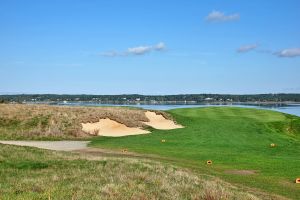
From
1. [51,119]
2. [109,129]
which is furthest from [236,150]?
[51,119]

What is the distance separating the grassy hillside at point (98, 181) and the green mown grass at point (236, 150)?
2.64 metres

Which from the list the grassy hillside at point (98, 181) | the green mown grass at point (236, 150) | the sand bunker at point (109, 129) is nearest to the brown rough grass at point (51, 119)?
the sand bunker at point (109, 129)

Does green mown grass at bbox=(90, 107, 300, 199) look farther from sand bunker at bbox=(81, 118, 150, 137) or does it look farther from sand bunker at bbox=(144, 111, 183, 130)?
sand bunker at bbox=(81, 118, 150, 137)

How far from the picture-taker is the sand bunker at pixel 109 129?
45.2 m

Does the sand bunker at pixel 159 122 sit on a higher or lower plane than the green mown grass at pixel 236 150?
higher

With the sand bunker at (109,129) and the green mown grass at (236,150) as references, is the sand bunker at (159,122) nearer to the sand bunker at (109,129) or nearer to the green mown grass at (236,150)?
the green mown grass at (236,150)

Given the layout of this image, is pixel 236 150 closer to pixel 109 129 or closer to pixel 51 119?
pixel 109 129

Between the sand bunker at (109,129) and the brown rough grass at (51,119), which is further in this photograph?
the sand bunker at (109,129)

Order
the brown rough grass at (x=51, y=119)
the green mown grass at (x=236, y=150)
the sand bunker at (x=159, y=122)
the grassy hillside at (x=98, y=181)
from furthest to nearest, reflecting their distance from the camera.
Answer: the sand bunker at (x=159, y=122)
the brown rough grass at (x=51, y=119)
the green mown grass at (x=236, y=150)
the grassy hillside at (x=98, y=181)

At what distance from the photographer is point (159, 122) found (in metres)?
53.9

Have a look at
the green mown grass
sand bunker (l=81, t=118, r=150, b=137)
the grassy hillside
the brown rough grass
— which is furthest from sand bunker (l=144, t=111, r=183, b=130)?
the grassy hillside

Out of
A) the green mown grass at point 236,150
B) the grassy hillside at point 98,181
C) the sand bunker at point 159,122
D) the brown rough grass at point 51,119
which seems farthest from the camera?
the sand bunker at point 159,122

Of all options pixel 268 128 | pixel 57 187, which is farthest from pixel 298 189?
pixel 268 128

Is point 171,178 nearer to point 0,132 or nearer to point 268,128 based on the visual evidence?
point 0,132
